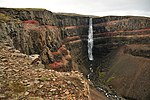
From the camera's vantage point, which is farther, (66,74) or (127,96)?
→ (127,96)

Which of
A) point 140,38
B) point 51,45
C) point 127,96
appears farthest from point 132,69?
point 51,45

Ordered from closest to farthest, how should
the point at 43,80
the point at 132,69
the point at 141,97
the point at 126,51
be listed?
the point at 43,80 → the point at 141,97 → the point at 132,69 → the point at 126,51

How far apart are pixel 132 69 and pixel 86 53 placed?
31.2 meters

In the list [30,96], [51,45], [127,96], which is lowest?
[127,96]

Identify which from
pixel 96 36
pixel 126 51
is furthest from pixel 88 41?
pixel 126 51

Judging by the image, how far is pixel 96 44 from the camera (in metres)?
106

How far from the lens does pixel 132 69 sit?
76938 millimetres

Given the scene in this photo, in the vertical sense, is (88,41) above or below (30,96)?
below

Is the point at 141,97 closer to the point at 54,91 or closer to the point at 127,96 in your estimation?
the point at 127,96

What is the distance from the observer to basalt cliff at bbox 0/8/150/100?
169ft

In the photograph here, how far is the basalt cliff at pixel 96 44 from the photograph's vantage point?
5156 centimetres

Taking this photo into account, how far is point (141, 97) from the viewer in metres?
61.2

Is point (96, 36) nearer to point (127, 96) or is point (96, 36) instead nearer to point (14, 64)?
point (127, 96)

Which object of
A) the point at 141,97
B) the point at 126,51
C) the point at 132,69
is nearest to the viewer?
the point at 141,97
